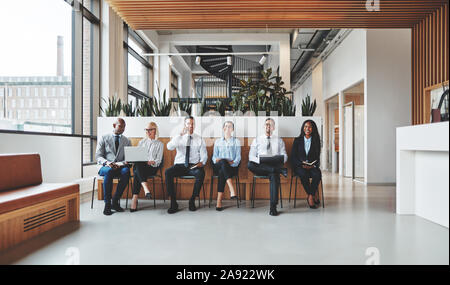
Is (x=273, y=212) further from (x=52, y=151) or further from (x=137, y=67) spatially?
(x=137, y=67)

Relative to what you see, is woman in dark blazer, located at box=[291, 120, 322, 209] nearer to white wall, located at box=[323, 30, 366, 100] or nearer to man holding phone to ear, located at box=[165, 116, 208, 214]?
man holding phone to ear, located at box=[165, 116, 208, 214]

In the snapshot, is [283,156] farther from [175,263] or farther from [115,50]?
[115,50]

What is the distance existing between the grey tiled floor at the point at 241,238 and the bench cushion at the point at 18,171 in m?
0.64

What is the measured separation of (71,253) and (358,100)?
649cm

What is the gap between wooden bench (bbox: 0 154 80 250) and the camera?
7.75 ft

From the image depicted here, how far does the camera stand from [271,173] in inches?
147

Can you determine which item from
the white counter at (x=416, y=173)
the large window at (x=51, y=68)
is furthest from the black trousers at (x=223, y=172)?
the large window at (x=51, y=68)

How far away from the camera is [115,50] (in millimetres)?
6242

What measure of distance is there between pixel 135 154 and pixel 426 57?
14.3 feet

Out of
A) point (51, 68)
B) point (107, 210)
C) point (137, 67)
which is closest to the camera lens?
point (107, 210)

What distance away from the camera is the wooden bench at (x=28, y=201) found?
2.36 meters

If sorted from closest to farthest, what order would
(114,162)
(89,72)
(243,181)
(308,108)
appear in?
(114,162), (243,181), (308,108), (89,72)

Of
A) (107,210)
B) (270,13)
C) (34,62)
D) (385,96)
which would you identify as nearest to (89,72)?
(34,62)

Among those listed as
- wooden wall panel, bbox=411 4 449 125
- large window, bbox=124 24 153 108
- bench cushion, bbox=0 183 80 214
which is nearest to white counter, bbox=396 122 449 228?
wooden wall panel, bbox=411 4 449 125
